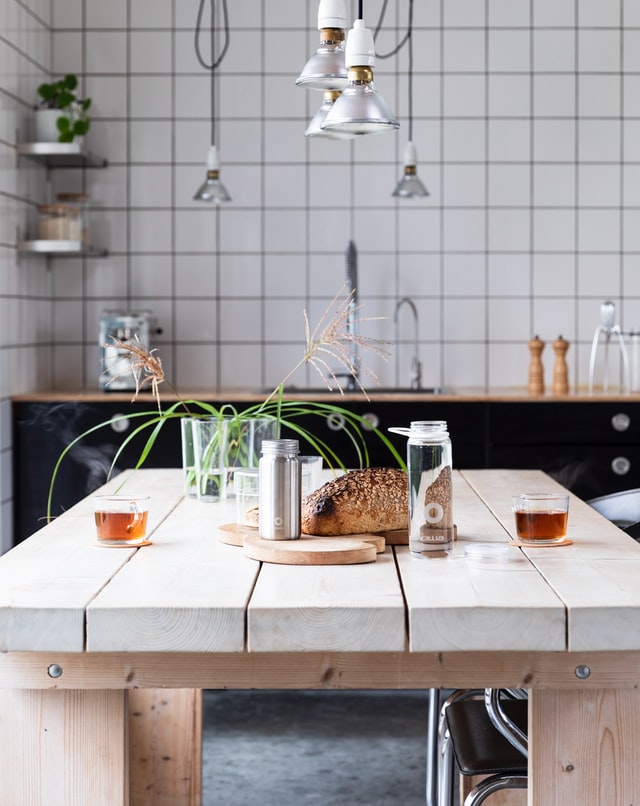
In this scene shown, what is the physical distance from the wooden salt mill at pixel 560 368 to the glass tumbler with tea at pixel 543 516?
2.08m

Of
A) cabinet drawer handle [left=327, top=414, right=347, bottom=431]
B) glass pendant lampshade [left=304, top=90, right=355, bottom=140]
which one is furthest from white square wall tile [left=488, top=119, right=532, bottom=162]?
glass pendant lampshade [left=304, top=90, right=355, bottom=140]

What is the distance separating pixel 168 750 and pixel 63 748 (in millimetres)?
1045

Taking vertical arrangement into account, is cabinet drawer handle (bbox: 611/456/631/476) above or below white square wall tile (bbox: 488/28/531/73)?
below

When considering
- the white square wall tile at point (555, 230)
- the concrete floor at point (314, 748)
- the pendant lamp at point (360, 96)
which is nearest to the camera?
the pendant lamp at point (360, 96)

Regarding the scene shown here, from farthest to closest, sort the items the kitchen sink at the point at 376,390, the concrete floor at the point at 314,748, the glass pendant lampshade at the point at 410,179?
the kitchen sink at the point at 376,390 < the glass pendant lampshade at the point at 410,179 < the concrete floor at the point at 314,748

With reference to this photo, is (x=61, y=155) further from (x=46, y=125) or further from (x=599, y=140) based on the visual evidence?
(x=599, y=140)

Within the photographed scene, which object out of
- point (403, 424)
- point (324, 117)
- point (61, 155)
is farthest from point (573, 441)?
point (61, 155)

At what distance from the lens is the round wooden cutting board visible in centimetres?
149

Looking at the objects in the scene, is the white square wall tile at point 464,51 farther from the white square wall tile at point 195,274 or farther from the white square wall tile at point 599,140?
the white square wall tile at point 195,274

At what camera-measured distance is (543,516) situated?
1.63 m

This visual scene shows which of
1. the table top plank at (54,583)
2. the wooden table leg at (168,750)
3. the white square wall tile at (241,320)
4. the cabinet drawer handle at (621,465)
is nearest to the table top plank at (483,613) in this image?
the table top plank at (54,583)

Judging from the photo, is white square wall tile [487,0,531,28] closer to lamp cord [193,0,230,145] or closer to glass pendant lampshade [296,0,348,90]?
lamp cord [193,0,230,145]

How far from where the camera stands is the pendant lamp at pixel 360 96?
6.13ft

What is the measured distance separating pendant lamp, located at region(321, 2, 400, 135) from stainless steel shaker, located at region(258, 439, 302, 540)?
0.65 meters
